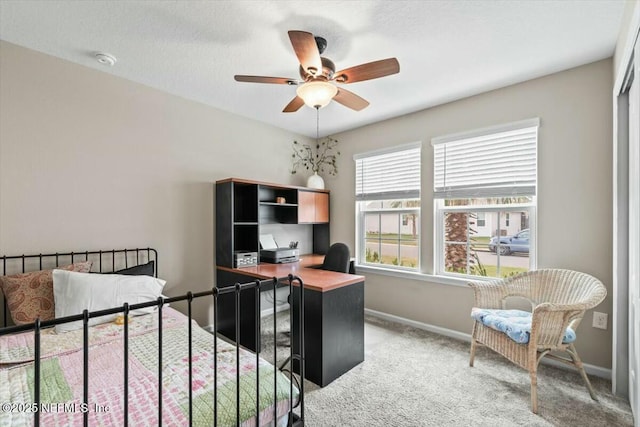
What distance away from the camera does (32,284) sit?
1.97m

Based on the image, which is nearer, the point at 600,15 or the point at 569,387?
the point at 600,15

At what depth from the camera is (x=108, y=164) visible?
2547 millimetres

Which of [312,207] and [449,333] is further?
[312,207]

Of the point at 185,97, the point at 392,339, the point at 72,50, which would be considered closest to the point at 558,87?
the point at 392,339

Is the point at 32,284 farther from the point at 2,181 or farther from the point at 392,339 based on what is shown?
the point at 392,339

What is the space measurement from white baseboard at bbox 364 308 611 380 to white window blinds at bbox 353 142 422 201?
146cm

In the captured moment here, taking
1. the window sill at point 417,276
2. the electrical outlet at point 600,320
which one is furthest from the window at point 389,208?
the electrical outlet at point 600,320

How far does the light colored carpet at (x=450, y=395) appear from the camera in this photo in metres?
1.80

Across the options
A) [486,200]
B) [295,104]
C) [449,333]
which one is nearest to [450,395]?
[449,333]

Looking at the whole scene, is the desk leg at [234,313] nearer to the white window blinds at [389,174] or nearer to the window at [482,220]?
the white window blinds at [389,174]

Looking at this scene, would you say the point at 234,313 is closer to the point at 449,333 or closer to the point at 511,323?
the point at 449,333

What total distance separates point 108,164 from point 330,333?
240 centimetres

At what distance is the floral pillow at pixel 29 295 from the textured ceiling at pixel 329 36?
1689mm

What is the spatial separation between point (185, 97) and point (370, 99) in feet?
6.39
